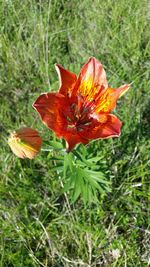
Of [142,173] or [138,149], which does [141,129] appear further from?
[142,173]

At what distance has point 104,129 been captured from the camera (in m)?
1.33

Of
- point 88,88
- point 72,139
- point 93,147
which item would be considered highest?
point 88,88

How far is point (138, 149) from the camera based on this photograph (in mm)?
1970

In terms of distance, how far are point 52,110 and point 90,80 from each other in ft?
0.66

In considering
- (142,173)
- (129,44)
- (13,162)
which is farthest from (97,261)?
(129,44)

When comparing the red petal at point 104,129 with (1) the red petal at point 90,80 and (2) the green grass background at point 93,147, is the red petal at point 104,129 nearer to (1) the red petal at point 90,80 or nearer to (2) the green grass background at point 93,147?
(1) the red petal at point 90,80

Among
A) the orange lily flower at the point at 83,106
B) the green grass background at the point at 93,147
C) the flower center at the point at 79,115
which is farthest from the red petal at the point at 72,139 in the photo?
the green grass background at the point at 93,147

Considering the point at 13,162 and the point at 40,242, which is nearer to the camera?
the point at 40,242

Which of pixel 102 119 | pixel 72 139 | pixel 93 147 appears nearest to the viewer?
pixel 72 139

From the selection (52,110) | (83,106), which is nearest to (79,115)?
(83,106)

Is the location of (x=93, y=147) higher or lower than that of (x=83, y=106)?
lower

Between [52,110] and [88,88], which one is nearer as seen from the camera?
[52,110]

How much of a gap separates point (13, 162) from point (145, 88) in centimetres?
77

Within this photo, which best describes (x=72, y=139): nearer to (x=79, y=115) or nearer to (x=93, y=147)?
(x=79, y=115)
